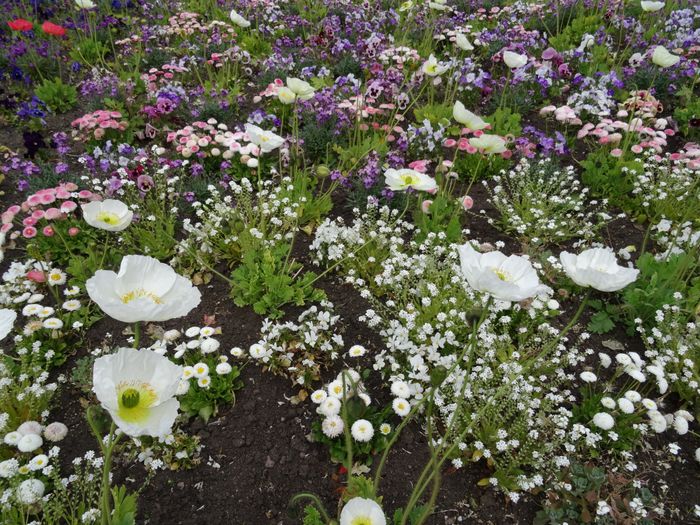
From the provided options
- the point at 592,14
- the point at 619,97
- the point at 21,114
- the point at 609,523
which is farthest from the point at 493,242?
the point at 592,14

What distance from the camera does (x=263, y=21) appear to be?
6703 millimetres

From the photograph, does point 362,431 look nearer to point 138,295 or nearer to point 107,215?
point 138,295

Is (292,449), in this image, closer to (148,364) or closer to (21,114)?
(148,364)

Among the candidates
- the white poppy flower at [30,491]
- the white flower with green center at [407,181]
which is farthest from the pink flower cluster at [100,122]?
the white poppy flower at [30,491]

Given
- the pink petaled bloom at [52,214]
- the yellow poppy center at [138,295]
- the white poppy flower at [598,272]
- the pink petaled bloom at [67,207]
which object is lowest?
the pink petaled bloom at [52,214]

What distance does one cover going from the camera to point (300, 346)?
8.96 ft

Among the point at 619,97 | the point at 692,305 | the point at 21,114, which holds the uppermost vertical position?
the point at 619,97

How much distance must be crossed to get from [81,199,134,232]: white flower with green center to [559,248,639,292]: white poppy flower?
172cm

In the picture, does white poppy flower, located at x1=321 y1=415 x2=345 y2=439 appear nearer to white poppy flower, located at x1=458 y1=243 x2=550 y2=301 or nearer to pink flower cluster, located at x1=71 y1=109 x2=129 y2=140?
white poppy flower, located at x1=458 y1=243 x2=550 y2=301

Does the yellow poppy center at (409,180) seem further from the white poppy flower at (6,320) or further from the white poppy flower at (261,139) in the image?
the white poppy flower at (6,320)

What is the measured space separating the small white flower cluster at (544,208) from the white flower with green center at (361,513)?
2367mm

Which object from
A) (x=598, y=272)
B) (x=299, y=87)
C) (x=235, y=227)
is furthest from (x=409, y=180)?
(x=598, y=272)

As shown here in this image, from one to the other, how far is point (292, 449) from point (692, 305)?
2.52 meters

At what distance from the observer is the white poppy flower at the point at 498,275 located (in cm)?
155
